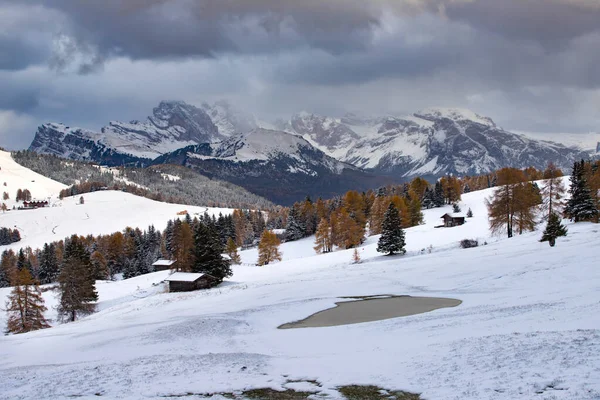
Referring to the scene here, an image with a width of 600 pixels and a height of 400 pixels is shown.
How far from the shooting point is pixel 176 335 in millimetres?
30172

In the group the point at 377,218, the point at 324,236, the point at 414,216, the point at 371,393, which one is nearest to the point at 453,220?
the point at 414,216

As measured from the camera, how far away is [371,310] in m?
35.1

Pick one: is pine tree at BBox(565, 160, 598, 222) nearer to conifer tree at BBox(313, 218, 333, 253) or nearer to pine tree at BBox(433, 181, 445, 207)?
conifer tree at BBox(313, 218, 333, 253)

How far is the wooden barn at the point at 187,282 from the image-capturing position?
63250mm

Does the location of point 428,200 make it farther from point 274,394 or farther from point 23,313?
point 274,394

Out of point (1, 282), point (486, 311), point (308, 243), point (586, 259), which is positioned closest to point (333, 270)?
point (586, 259)

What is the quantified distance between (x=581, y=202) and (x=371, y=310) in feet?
136

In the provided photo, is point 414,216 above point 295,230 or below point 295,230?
above

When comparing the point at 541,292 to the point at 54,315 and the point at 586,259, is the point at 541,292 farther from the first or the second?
the point at 54,315

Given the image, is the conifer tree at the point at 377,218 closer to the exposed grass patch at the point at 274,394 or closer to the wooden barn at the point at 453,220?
the wooden barn at the point at 453,220

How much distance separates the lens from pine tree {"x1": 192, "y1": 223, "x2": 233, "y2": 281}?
67500mm

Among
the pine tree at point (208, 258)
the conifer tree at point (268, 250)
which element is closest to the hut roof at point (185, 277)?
the pine tree at point (208, 258)

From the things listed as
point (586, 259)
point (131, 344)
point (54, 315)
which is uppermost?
point (586, 259)

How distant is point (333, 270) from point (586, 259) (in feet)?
101
